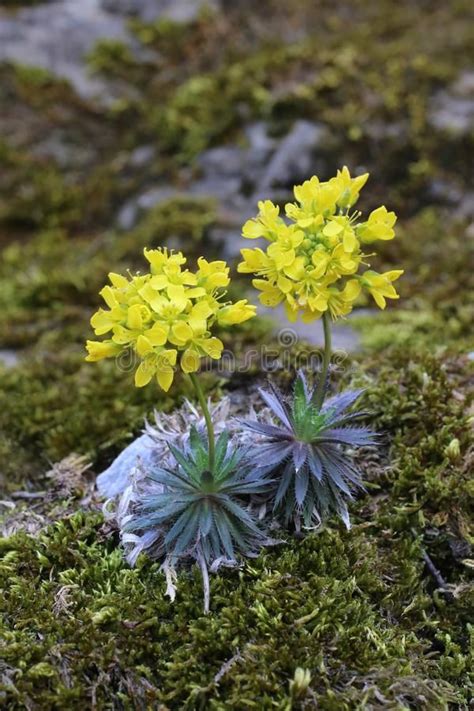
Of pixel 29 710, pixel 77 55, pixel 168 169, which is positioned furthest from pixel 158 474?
pixel 77 55

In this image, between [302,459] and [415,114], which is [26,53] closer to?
[415,114]

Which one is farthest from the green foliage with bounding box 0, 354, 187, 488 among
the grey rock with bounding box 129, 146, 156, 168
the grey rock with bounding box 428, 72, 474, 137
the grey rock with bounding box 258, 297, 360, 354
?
the grey rock with bounding box 428, 72, 474, 137

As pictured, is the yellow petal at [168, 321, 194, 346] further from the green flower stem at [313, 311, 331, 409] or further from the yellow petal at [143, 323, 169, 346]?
the green flower stem at [313, 311, 331, 409]

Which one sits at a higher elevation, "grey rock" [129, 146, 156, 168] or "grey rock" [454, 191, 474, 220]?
"grey rock" [129, 146, 156, 168]

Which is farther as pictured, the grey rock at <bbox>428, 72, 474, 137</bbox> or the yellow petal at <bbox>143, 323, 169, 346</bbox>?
the grey rock at <bbox>428, 72, 474, 137</bbox>

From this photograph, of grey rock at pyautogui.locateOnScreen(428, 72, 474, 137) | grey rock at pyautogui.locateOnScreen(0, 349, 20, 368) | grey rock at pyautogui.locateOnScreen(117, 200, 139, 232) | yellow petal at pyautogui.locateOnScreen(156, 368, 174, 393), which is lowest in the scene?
yellow petal at pyautogui.locateOnScreen(156, 368, 174, 393)

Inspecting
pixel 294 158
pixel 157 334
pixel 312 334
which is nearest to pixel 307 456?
pixel 157 334

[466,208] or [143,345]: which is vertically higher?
[466,208]

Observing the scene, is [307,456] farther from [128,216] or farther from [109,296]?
[128,216]

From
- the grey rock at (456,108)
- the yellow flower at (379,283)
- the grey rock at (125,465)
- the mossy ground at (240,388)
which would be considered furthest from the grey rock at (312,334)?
the grey rock at (456,108)
